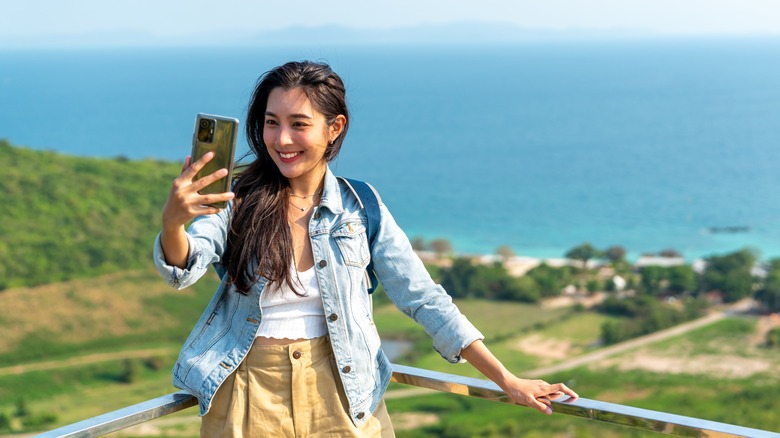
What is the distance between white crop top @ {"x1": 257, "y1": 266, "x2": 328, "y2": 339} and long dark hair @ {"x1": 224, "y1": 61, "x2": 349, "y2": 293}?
0.03 meters

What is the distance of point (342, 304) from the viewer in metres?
1.94

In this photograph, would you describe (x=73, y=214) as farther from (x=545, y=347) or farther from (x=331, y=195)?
(x=331, y=195)

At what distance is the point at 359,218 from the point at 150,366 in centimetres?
3112

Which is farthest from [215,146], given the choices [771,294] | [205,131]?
[771,294]

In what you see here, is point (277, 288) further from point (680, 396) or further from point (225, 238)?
point (680, 396)

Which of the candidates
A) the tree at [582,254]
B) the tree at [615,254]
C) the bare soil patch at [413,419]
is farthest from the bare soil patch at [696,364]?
the tree at [615,254]

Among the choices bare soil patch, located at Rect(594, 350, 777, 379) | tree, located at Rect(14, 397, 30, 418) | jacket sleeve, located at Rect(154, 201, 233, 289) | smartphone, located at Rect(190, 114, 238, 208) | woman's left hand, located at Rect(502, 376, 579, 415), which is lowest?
tree, located at Rect(14, 397, 30, 418)

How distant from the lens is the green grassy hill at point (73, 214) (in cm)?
3938

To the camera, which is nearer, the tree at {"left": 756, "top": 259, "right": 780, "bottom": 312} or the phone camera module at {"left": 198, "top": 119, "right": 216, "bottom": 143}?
the phone camera module at {"left": 198, "top": 119, "right": 216, "bottom": 143}

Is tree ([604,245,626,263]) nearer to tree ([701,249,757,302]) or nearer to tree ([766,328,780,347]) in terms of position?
tree ([701,249,757,302])

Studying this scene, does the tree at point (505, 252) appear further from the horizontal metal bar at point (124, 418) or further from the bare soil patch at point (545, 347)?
the horizontal metal bar at point (124, 418)

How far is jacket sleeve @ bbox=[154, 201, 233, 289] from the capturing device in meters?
1.77

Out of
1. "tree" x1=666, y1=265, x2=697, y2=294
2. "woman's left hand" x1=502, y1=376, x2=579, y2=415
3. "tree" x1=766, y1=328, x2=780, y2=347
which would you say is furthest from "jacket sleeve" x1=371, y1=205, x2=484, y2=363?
"tree" x1=666, y1=265, x2=697, y2=294

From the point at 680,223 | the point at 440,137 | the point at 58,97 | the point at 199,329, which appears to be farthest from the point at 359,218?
the point at 58,97
